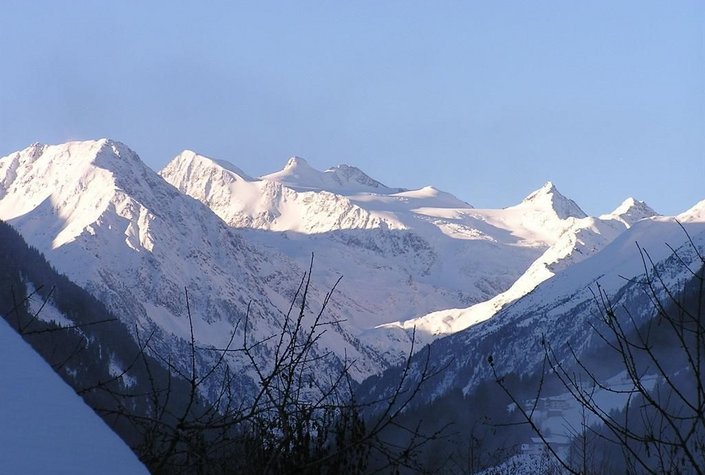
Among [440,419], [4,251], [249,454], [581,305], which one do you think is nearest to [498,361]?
[581,305]

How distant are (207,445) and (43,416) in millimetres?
1812

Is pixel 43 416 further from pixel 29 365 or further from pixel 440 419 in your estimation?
pixel 440 419

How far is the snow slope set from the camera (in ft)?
5.75

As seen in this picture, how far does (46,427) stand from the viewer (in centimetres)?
184

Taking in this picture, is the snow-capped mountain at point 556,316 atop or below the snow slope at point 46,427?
atop

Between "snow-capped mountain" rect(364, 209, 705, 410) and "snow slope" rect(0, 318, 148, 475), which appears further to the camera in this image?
"snow-capped mountain" rect(364, 209, 705, 410)

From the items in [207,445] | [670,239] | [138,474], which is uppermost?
[670,239]

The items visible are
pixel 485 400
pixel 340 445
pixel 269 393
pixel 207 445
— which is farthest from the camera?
pixel 485 400

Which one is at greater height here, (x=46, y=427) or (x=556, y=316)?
(x=556, y=316)

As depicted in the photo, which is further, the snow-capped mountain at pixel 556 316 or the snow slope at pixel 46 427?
the snow-capped mountain at pixel 556 316

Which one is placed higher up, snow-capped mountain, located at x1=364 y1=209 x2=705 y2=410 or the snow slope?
snow-capped mountain, located at x1=364 y1=209 x2=705 y2=410

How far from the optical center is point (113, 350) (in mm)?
141750

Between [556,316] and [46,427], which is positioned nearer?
[46,427]

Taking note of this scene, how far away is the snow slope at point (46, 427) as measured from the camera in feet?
5.75
